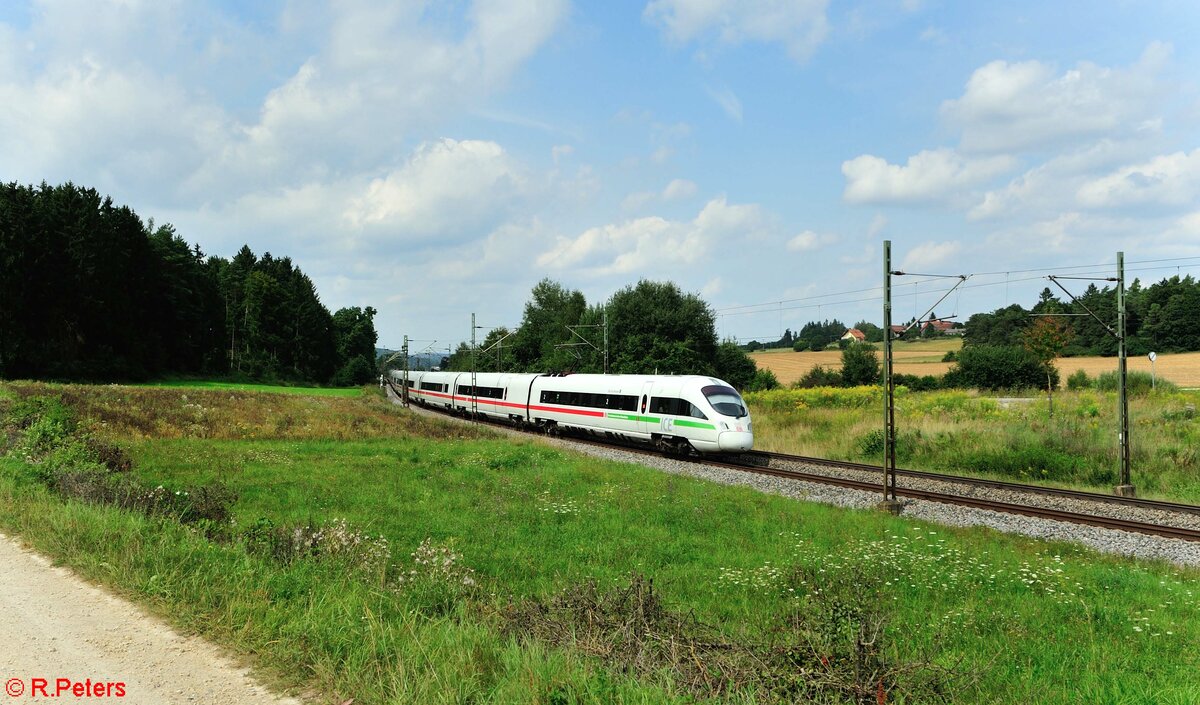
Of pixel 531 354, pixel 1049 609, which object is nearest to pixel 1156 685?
pixel 1049 609

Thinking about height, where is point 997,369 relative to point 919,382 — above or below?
above

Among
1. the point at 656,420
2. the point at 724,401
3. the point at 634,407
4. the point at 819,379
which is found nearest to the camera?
the point at 724,401

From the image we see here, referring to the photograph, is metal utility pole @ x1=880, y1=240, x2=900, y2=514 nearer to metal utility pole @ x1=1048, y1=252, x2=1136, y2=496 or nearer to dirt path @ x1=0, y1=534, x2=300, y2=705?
metal utility pole @ x1=1048, y1=252, x2=1136, y2=496

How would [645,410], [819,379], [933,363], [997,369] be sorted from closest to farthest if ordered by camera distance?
[645,410], [997,369], [819,379], [933,363]

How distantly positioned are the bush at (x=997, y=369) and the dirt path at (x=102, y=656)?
188 feet

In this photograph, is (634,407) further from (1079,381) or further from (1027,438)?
(1079,381)

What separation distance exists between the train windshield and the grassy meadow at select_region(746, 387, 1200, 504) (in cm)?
591

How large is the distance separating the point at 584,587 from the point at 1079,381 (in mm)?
54341

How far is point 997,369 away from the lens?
5459 cm

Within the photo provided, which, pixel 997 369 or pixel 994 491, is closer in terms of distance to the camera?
pixel 994 491

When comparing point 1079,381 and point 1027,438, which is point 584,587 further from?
point 1079,381

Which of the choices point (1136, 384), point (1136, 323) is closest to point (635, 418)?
point (1136, 384)

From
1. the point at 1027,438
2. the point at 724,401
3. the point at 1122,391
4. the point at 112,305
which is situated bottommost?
the point at 1027,438

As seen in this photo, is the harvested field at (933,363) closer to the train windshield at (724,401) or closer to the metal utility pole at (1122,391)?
the metal utility pole at (1122,391)
